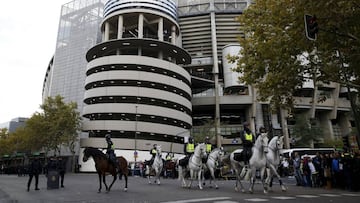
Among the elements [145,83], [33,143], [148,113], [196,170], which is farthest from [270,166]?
[33,143]

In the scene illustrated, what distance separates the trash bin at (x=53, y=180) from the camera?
52.7 ft

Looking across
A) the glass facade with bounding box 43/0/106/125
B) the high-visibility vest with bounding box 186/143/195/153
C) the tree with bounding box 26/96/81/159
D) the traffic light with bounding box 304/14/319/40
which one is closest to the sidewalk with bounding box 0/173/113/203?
the high-visibility vest with bounding box 186/143/195/153

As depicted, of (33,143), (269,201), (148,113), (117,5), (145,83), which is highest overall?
(117,5)

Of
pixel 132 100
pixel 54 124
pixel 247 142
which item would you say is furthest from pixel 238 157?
pixel 132 100

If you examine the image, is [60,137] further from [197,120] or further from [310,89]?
[310,89]

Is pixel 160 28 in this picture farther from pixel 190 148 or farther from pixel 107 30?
pixel 190 148

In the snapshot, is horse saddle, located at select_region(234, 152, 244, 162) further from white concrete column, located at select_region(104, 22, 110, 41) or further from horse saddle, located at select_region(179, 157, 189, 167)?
white concrete column, located at select_region(104, 22, 110, 41)

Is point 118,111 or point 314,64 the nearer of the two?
point 314,64

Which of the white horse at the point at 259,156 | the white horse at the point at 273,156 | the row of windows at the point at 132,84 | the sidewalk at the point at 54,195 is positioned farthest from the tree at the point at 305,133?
the white horse at the point at 259,156

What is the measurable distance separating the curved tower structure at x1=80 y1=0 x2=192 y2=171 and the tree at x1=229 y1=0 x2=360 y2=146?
124 ft

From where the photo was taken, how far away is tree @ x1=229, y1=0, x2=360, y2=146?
9.89m

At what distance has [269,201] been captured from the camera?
9234 mm

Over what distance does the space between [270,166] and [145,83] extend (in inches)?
1725

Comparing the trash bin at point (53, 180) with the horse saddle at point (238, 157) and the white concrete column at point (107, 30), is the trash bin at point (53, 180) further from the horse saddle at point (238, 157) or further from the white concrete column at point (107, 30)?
the white concrete column at point (107, 30)
